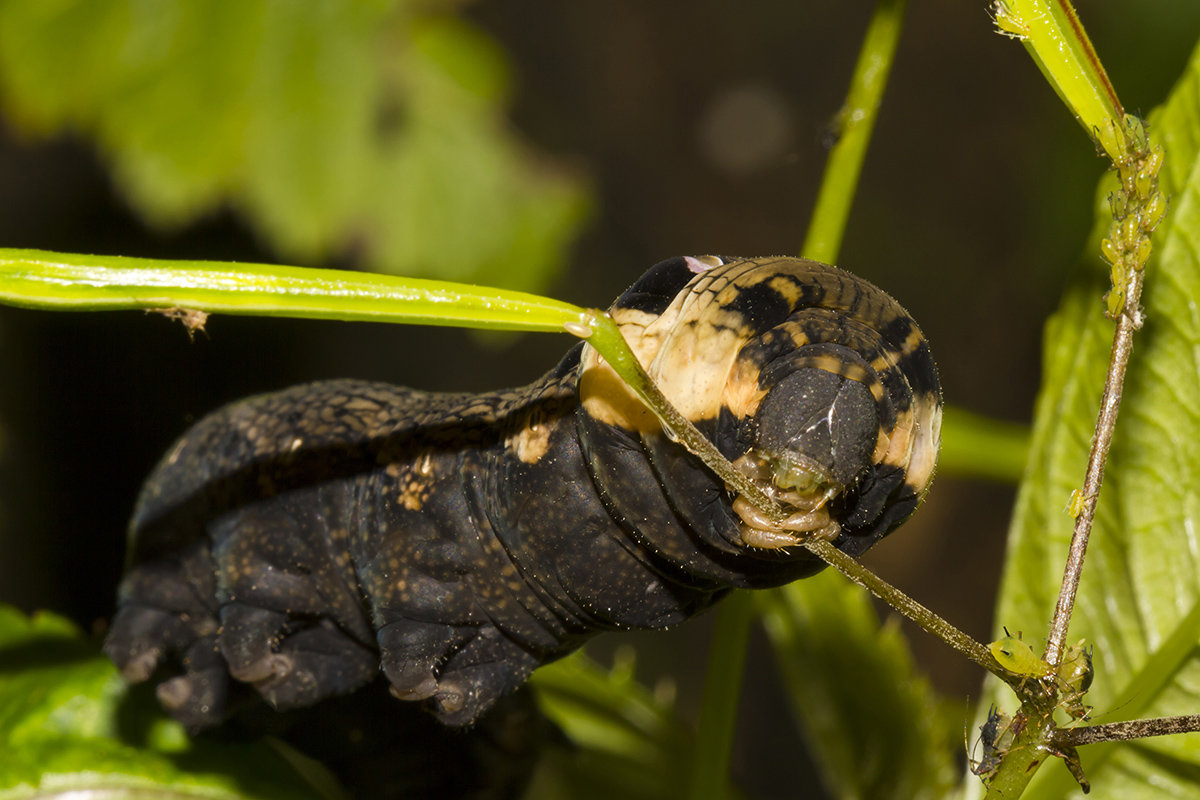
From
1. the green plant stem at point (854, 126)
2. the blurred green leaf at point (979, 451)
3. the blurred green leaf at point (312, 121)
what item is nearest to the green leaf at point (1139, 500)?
the green plant stem at point (854, 126)

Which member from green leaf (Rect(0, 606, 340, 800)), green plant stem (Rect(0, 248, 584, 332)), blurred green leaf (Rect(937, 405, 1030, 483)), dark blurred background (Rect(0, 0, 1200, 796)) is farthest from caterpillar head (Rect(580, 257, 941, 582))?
dark blurred background (Rect(0, 0, 1200, 796))

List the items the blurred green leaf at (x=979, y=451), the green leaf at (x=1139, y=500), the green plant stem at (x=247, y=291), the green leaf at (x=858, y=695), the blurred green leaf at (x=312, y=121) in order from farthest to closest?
the blurred green leaf at (x=312, y=121)
the blurred green leaf at (x=979, y=451)
the green leaf at (x=858, y=695)
the green leaf at (x=1139, y=500)
the green plant stem at (x=247, y=291)

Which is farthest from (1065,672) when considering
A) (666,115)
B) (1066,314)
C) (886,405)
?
(666,115)

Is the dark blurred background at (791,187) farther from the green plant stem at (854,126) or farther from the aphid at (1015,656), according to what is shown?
the aphid at (1015,656)

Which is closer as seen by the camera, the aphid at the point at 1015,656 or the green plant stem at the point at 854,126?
the aphid at the point at 1015,656

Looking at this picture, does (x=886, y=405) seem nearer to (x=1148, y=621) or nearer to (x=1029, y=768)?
(x=1029, y=768)

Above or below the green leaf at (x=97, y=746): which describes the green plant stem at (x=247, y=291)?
above

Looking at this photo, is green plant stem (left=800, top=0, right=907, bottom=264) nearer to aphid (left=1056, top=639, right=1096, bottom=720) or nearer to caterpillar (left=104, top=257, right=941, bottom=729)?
caterpillar (left=104, top=257, right=941, bottom=729)

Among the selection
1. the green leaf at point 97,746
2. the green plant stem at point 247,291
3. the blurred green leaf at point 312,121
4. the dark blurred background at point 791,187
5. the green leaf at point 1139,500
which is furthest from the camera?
the dark blurred background at point 791,187
